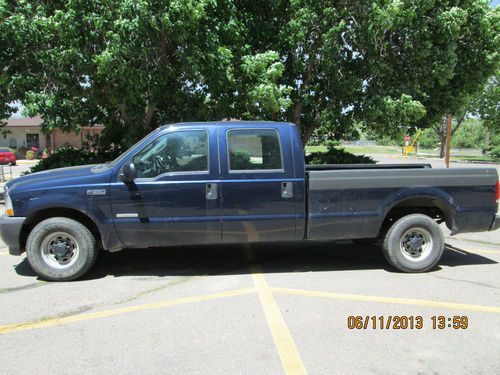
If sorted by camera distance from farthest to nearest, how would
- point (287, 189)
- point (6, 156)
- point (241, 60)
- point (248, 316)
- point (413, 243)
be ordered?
point (6, 156) < point (241, 60) < point (413, 243) < point (287, 189) < point (248, 316)

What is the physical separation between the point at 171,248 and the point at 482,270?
455 centimetres

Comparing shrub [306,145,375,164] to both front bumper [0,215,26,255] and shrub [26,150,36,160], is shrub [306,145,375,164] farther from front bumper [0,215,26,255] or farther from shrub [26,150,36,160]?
shrub [26,150,36,160]

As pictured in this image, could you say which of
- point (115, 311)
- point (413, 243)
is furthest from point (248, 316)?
point (413, 243)

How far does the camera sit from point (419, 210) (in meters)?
6.07

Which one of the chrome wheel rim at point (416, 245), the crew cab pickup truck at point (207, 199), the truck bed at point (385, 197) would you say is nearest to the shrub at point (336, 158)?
the truck bed at point (385, 197)

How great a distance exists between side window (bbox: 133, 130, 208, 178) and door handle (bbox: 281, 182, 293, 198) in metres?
0.97

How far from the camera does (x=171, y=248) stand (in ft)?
23.1

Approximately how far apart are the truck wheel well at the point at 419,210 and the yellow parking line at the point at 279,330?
1934 mm

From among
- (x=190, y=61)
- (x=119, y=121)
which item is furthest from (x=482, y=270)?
(x=119, y=121)

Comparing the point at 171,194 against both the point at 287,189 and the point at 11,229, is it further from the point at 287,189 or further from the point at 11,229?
the point at 11,229

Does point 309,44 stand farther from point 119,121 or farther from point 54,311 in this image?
point 54,311

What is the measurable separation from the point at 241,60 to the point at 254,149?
504 centimetres

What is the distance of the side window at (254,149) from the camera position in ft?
17.8

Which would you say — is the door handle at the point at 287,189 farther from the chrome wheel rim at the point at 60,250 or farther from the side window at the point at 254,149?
the chrome wheel rim at the point at 60,250
